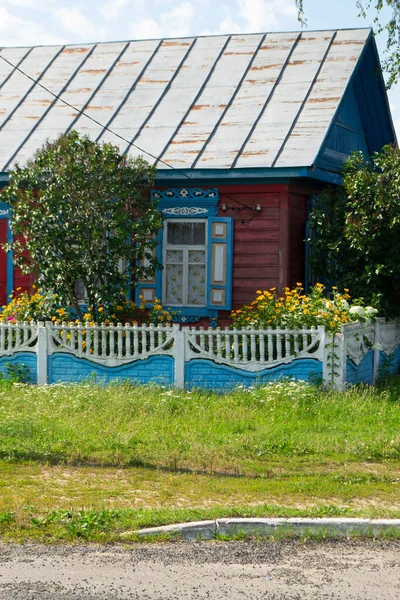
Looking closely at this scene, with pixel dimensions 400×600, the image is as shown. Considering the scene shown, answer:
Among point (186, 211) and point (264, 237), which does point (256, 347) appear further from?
point (186, 211)

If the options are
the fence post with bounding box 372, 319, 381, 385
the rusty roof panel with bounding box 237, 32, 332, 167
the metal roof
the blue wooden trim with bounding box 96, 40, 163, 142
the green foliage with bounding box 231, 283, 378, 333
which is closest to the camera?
the green foliage with bounding box 231, 283, 378, 333

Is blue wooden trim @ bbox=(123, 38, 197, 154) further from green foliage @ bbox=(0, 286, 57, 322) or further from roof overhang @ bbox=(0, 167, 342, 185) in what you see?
green foliage @ bbox=(0, 286, 57, 322)

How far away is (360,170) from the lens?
564 inches

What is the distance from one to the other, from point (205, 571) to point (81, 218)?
8238mm

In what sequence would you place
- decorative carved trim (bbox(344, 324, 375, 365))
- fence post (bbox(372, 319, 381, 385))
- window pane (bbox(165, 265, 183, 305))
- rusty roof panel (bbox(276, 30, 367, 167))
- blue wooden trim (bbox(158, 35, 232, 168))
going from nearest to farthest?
decorative carved trim (bbox(344, 324, 375, 365))
fence post (bbox(372, 319, 381, 385))
rusty roof panel (bbox(276, 30, 367, 167))
blue wooden trim (bbox(158, 35, 232, 168))
window pane (bbox(165, 265, 183, 305))

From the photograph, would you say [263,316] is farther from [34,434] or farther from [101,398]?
[34,434]

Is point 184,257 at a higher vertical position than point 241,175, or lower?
lower

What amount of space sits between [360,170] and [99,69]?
249 inches

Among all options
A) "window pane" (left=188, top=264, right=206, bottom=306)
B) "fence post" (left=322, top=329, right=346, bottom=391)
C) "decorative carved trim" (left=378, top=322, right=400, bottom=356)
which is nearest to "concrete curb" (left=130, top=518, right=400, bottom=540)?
"fence post" (left=322, top=329, right=346, bottom=391)

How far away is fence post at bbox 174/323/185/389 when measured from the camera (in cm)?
1174

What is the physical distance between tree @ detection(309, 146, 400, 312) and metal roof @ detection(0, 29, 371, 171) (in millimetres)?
1030

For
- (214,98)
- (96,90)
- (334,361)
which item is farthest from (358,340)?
(96,90)

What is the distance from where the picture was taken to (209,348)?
38.5 feet

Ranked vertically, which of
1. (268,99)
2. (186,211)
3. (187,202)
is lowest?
(186,211)
